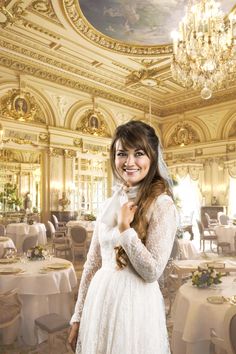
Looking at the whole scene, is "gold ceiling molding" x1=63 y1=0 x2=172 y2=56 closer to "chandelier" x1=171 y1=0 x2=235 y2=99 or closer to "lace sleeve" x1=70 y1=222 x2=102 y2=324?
"chandelier" x1=171 y1=0 x2=235 y2=99

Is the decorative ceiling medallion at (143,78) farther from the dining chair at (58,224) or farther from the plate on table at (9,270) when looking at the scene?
the plate on table at (9,270)

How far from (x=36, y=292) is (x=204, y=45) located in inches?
194

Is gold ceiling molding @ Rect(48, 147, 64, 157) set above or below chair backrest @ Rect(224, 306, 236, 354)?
above

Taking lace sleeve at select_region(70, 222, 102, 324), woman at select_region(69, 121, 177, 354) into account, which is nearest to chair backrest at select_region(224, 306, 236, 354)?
woman at select_region(69, 121, 177, 354)

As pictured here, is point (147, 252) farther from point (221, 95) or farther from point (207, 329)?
point (221, 95)

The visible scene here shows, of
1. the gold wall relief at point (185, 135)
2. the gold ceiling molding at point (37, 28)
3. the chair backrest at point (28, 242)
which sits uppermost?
the gold ceiling molding at point (37, 28)

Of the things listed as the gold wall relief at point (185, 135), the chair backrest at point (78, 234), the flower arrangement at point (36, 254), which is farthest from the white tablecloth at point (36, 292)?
the gold wall relief at point (185, 135)

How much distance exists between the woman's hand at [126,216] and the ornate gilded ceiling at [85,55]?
23.4 ft

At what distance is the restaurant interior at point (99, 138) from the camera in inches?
132

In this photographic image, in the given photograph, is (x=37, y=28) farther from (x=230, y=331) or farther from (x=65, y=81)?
(x=230, y=331)

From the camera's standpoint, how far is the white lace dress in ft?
3.98

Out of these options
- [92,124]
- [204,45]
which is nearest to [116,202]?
[204,45]

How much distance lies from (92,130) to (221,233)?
6291 mm

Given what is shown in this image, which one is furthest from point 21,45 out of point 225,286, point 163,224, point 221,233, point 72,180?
point 163,224
